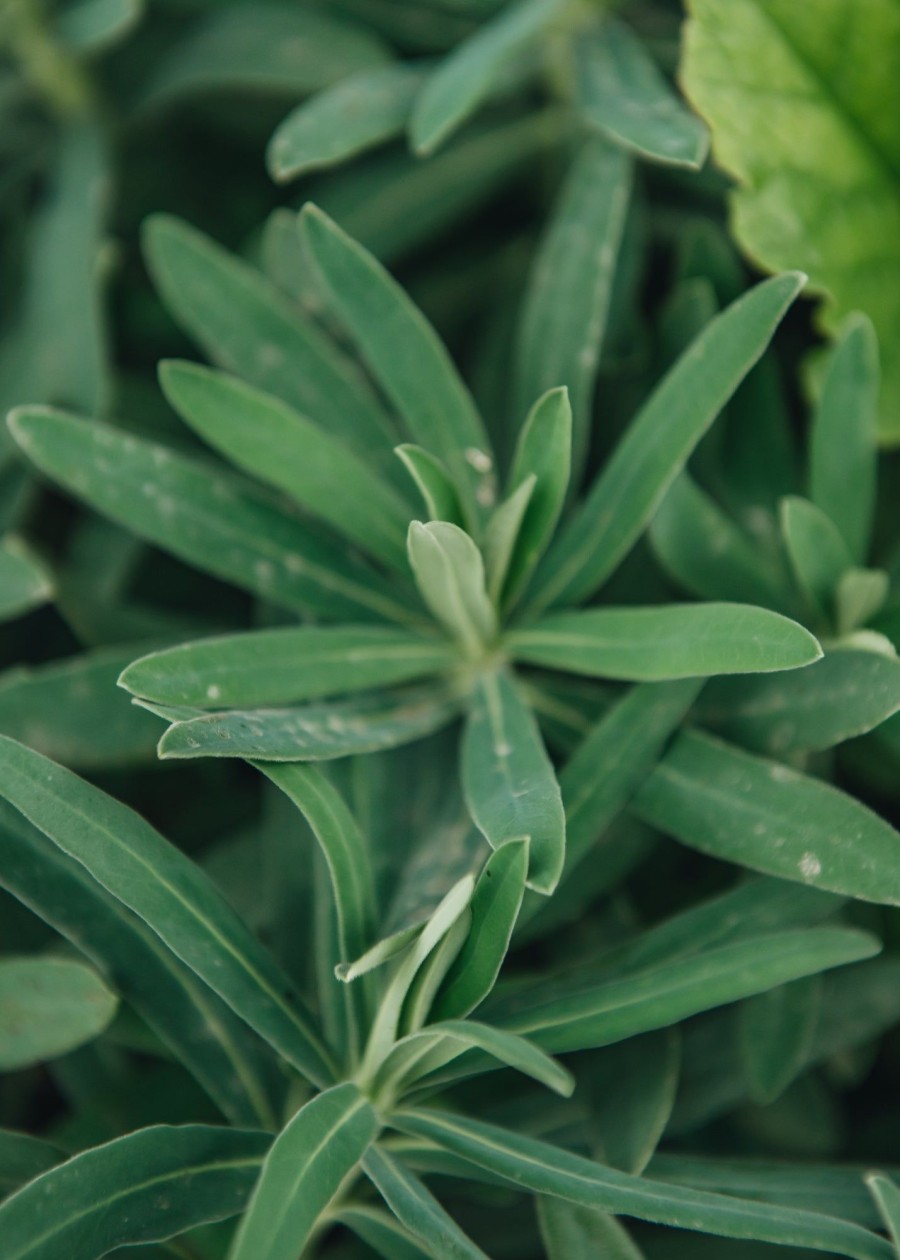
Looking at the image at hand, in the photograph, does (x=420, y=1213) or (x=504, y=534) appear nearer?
(x=420, y=1213)

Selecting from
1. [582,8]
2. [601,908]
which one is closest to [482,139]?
[582,8]

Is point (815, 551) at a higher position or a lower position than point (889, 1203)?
higher

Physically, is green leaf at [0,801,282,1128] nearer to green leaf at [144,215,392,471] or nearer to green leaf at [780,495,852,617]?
green leaf at [144,215,392,471]

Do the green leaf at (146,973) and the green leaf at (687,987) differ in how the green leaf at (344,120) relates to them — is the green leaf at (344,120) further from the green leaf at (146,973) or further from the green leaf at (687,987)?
the green leaf at (687,987)

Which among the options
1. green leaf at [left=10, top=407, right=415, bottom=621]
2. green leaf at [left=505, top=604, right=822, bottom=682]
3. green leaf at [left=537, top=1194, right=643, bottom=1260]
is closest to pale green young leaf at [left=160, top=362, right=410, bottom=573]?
green leaf at [left=10, top=407, right=415, bottom=621]

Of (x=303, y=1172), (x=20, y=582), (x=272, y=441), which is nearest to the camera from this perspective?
(x=303, y=1172)

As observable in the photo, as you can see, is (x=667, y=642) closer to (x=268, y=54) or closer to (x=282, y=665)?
(x=282, y=665)

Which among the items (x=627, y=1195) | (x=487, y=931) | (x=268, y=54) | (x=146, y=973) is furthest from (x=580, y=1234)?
(x=268, y=54)
